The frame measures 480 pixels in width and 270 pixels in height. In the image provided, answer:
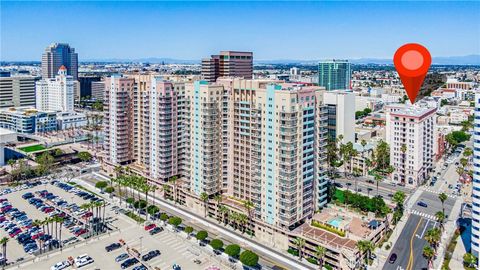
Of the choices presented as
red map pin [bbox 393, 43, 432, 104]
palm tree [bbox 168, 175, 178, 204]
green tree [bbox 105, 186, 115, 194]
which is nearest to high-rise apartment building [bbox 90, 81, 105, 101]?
green tree [bbox 105, 186, 115, 194]

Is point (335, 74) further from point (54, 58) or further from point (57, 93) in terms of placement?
point (54, 58)

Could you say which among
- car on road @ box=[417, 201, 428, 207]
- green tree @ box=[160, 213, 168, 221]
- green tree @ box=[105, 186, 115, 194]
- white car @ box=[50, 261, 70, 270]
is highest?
green tree @ box=[105, 186, 115, 194]

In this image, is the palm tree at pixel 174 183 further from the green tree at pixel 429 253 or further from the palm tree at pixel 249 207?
the green tree at pixel 429 253

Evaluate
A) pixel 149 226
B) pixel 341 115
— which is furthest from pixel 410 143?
pixel 149 226

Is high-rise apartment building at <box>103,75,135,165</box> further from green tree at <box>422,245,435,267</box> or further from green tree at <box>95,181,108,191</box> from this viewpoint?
green tree at <box>422,245,435,267</box>

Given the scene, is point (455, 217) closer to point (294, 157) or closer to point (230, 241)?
point (294, 157)

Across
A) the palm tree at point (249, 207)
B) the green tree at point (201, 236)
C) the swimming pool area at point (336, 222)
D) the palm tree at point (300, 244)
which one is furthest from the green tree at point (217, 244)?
the swimming pool area at point (336, 222)
